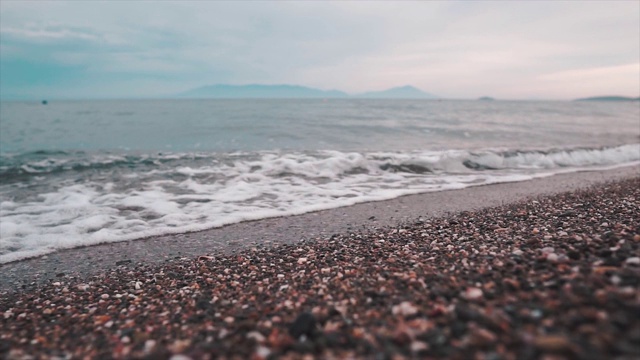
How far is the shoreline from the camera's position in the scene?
6430 mm

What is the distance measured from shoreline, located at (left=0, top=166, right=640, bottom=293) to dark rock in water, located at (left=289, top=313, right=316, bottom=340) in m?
4.03

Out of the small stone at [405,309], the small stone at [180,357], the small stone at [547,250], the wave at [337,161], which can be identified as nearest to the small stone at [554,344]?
the small stone at [405,309]

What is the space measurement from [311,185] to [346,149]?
31.5ft

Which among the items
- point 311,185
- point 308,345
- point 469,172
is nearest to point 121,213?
point 311,185

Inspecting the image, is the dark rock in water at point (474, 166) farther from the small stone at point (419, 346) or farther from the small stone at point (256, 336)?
the small stone at point (256, 336)

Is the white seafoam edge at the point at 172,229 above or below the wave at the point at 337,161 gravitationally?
below

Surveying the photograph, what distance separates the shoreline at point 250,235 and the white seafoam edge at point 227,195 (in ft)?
1.33

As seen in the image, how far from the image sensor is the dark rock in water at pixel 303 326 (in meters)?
2.98

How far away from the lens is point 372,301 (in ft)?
11.8

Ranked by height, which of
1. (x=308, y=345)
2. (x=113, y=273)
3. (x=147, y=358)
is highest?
(x=308, y=345)

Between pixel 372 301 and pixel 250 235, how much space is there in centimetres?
472

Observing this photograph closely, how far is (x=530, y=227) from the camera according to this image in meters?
6.07

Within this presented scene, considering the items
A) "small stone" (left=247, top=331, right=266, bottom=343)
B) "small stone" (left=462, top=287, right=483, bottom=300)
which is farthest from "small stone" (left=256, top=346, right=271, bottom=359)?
"small stone" (left=462, top=287, right=483, bottom=300)

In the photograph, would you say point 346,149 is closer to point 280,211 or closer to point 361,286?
point 280,211
